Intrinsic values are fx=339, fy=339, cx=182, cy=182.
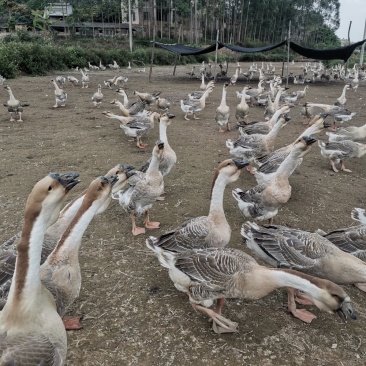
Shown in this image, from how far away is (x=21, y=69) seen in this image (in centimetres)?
2347

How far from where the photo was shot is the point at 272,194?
Answer: 15.9ft

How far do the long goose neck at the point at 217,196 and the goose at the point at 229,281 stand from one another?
0.65 meters

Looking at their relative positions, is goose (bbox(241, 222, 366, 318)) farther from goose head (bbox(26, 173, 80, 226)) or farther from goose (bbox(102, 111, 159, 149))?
goose (bbox(102, 111, 159, 149))

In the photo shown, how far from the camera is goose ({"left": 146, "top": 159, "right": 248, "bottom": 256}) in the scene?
393cm

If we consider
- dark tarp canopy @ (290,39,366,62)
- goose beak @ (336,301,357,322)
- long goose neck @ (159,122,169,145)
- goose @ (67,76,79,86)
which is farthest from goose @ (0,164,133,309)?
dark tarp canopy @ (290,39,366,62)

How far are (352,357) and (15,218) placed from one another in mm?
4813

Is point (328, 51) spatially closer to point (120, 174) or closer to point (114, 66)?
point (114, 66)

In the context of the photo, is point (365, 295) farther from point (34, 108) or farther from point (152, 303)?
point (34, 108)

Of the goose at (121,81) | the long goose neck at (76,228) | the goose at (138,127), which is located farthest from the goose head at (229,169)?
the goose at (121,81)

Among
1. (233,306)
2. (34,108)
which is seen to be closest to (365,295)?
(233,306)

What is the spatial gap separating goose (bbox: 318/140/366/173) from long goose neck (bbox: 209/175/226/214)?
15.3 feet

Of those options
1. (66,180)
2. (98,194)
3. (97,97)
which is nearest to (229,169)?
(98,194)

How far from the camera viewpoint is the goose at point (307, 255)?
3479 millimetres

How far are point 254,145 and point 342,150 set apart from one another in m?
2.04
